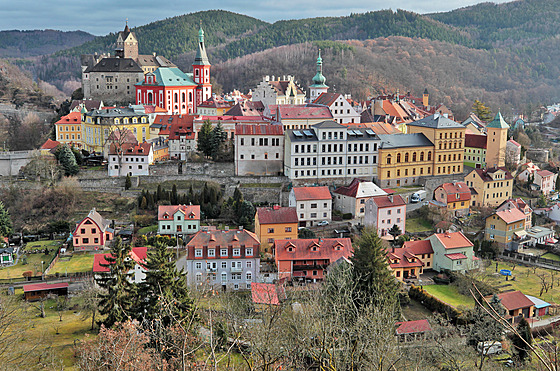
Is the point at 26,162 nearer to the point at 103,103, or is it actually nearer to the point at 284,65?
the point at 103,103

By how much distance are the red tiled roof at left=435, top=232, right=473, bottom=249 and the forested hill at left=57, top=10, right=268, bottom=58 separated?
103899mm

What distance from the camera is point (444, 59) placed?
500 ft

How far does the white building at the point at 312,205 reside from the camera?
48125 millimetres

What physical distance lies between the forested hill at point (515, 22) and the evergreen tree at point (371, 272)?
162m

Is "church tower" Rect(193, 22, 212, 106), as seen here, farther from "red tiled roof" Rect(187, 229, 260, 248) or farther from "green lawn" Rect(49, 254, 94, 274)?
"red tiled roof" Rect(187, 229, 260, 248)

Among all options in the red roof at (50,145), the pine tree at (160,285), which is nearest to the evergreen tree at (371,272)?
the pine tree at (160,285)

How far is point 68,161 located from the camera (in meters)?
53.1

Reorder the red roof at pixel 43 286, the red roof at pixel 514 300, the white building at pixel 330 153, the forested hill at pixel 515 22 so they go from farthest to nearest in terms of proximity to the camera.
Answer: the forested hill at pixel 515 22 < the white building at pixel 330 153 < the red roof at pixel 43 286 < the red roof at pixel 514 300

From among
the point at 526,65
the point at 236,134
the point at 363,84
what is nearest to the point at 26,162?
the point at 236,134

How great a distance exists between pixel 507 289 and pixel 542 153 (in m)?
32.7

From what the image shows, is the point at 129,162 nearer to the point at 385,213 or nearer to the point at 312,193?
the point at 312,193

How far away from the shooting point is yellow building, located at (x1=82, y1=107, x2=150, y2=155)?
59.3m

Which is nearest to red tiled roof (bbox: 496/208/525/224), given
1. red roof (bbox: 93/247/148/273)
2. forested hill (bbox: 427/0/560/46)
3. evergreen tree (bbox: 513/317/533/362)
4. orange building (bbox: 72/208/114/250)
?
evergreen tree (bbox: 513/317/533/362)

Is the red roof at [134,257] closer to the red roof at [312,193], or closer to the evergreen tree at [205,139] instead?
the red roof at [312,193]
